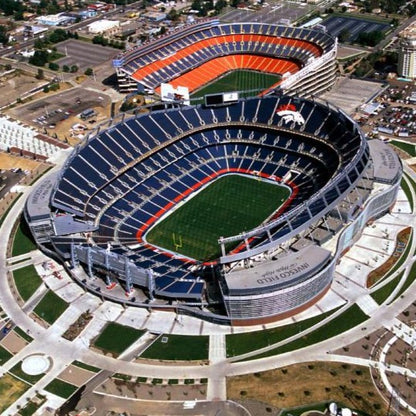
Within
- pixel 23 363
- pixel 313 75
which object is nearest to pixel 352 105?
pixel 313 75

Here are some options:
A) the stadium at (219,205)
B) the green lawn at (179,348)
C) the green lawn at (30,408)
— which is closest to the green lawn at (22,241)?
the stadium at (219,205)

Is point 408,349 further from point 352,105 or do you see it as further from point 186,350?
point 352,105

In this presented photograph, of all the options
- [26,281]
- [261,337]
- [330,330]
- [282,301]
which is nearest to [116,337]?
[261,337]

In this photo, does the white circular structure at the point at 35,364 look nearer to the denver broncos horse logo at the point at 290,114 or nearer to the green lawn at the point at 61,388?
the green lawn at the point at 61,388

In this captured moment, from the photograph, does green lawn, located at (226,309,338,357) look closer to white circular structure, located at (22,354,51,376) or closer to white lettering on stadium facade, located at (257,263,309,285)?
white lettering on stadium facade, located at (257,263,309,285)

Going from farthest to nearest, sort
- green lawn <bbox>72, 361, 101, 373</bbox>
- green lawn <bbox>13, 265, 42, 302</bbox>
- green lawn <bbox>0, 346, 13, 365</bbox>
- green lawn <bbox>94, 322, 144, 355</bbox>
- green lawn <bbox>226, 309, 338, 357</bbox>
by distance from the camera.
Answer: green lawn <bbox>13, 265, 42, 302</bbox> < green lawn <bbox>94, 322, 144, 355</bbox> < green lawn <bbox>0, 346, 13, 365</bbox> < green lawn <bbox>226, 309, 338, 357</bbox> < green lawn <bbox>72, 361, 101, 373</bbox>

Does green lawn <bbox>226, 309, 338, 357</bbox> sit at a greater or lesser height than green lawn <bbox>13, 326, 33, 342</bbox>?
lesser

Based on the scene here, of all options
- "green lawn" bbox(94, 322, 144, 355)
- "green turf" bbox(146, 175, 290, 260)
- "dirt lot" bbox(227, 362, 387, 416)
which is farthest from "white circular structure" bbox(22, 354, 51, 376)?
"green turf" bbox(146, 175, 290, 260)
